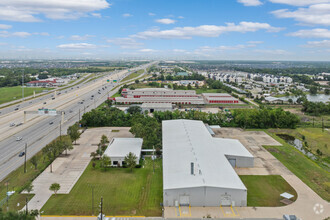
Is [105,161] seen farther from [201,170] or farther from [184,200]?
[201,170]

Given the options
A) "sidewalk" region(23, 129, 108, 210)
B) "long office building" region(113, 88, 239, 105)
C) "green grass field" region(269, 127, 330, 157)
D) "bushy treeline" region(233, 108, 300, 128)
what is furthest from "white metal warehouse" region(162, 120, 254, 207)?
"long office building" region(113, 88, 239, 105)

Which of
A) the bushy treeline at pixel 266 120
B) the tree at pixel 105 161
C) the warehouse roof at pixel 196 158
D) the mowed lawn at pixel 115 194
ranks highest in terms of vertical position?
the bushy treeline at pixel 266 120

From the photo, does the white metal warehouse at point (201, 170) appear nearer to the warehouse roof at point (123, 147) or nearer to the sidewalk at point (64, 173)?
the warehouse roof at point (123, 147)

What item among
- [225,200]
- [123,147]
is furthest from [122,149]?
[225,200]

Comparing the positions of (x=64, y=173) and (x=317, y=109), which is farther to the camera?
(x=317, y=109)

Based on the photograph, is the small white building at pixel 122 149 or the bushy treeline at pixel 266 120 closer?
the small white building at pixel 122 149

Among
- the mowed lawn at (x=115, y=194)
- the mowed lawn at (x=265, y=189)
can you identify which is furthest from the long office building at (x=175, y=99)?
the mowed lawn at (x=265, y=189)
